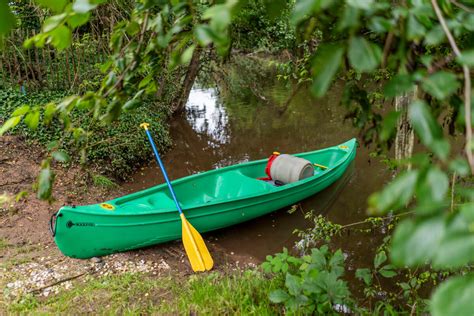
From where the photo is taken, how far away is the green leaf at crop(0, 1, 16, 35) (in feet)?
2.03

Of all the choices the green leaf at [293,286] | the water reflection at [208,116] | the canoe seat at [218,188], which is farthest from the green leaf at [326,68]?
the water reflection at [208,116]

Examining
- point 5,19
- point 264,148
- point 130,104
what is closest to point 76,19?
point 5,19

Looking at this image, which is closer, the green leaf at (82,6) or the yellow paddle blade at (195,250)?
the green leaf at (82,6)

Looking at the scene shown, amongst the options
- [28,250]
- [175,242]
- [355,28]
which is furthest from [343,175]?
[355,28]

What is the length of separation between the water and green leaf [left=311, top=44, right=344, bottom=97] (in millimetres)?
2603

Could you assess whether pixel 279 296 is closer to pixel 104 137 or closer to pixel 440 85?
pixel 440 85

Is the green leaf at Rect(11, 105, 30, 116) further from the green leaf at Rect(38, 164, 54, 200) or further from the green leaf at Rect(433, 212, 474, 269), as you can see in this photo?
the green leaf at Rect(433, 212, 474, 269)

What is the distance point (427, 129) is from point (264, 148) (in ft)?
24.1

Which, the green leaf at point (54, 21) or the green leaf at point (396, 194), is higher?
the green leaf at point (54, 21)

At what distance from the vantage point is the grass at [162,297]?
3.09 m

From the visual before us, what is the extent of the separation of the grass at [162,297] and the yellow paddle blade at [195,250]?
0.30m

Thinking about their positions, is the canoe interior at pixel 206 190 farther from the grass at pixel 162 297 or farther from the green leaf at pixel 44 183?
the green leaf at pixel 44 183

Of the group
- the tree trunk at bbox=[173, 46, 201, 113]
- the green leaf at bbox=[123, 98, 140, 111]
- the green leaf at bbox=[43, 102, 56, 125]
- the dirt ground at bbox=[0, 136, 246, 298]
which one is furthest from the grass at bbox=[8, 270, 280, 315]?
the tree trunk at bbox=[173, 46, 201, 113]

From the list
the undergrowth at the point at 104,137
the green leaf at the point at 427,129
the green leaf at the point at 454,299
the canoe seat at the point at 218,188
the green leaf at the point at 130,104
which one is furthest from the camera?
the undergrowth at the point at 104,137
